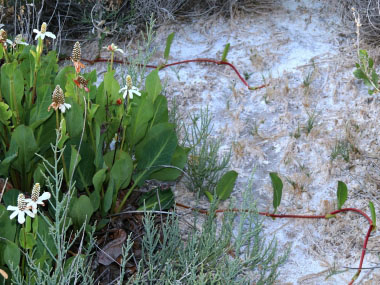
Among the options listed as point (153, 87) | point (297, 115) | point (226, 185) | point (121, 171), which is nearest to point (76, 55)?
point (121, 171)

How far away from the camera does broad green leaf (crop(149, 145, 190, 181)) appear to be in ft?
8.54

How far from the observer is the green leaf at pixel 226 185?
2.70 meters

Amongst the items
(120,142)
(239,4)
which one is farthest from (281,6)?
(120,142)

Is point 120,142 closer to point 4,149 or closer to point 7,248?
point 4,149

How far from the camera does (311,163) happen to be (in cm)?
308

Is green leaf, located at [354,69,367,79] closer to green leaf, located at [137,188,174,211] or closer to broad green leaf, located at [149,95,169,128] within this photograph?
broad green leaf, located at [149,95,169,128]

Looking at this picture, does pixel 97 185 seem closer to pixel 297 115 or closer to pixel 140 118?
pixel 140 118

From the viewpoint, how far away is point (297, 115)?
3434mm

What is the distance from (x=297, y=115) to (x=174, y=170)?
1.17 metres

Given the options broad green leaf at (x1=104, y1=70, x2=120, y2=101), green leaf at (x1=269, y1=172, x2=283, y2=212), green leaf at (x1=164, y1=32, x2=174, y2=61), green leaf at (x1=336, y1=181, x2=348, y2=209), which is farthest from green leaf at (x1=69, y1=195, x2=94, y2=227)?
green leaf at (x1=164, y1=32, x2=174, y2=61)

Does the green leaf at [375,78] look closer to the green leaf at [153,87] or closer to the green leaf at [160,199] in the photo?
the green leaf at [153,87]

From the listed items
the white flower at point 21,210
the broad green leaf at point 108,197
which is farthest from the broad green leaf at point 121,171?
the white flower at point 21,210

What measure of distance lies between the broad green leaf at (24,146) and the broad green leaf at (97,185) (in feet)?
1.03

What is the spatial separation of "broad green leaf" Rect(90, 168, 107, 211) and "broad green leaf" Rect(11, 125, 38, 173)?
31 centimetres
